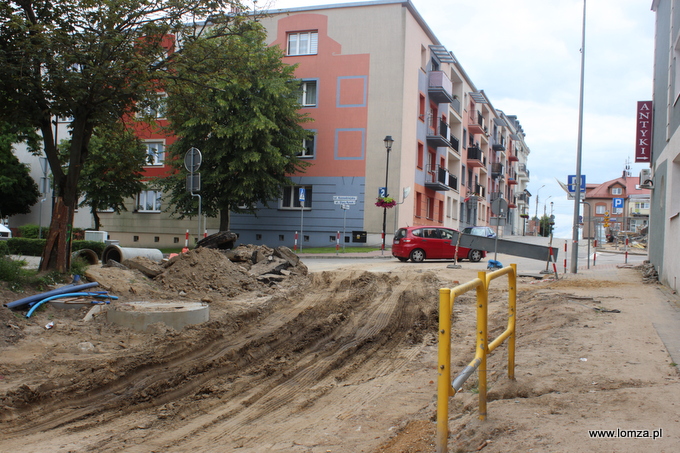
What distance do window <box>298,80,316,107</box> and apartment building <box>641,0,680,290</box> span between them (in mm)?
19827

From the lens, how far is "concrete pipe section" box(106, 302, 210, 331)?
25.8 feet

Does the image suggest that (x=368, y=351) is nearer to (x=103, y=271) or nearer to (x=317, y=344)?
(x=317, y=344)

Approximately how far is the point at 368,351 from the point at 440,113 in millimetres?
36702

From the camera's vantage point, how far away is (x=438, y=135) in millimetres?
38344

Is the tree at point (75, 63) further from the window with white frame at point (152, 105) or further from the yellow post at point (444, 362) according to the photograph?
the yellow post at point (444, 362)

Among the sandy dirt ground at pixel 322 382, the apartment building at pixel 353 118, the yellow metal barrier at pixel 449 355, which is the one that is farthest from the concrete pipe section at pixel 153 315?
the apartment building at pixel 353 118

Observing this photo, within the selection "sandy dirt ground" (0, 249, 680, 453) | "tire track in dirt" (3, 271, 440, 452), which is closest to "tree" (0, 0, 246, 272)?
"sandy dirt ground" (0, 249, 680, 453)

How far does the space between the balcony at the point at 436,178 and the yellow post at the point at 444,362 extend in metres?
34.9

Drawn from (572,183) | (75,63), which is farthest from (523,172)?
(75,63)

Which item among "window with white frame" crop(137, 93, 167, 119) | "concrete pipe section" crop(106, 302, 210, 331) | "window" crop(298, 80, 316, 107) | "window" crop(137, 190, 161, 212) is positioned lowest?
"concrete pipe section" crop(106, 302, 210, 331)

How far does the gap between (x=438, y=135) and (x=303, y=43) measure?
1065cm

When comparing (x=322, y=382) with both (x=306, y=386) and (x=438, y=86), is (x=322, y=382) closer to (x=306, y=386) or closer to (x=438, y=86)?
(x=306, y=386)

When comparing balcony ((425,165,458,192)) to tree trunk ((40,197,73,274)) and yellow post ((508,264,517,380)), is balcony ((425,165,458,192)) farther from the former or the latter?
yellow post ((508,264,517,380))

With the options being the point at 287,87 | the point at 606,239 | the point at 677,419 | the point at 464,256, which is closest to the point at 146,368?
the point at 677,419
